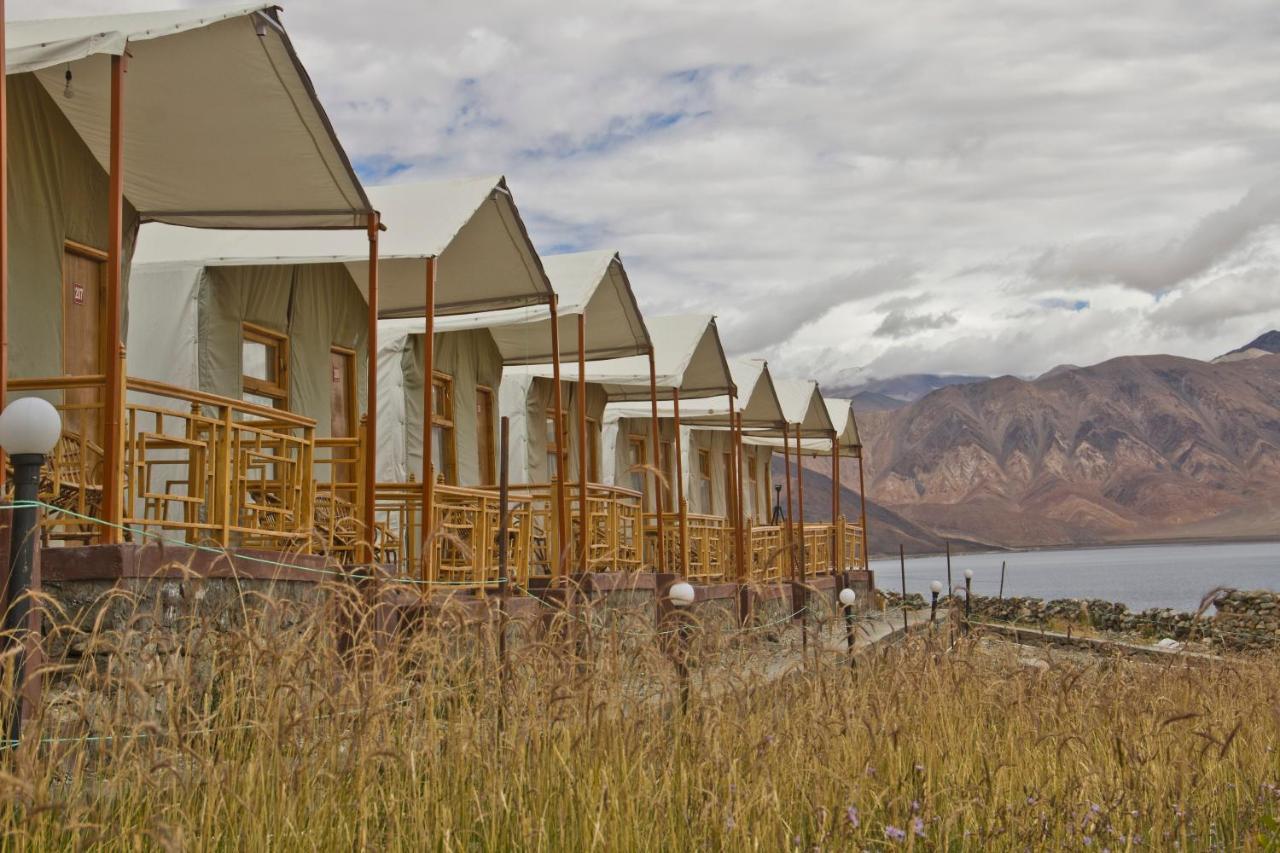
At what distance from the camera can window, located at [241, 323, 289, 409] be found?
12875mm

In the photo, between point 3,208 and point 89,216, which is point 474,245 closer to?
point 89,216

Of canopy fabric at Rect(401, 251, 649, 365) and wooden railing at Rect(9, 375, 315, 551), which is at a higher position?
canopy fabric at Rect(401, 251, 649, 365)

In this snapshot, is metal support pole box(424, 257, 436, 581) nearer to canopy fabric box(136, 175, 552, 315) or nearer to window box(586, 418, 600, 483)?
canopy fabric box(136, 175, 552, 315)

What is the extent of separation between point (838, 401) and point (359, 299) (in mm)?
15930

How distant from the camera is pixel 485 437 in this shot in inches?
696

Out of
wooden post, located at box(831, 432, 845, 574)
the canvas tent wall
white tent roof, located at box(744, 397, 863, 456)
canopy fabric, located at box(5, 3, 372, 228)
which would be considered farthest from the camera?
white tent roof, located at box(744, 397, 863, 456)

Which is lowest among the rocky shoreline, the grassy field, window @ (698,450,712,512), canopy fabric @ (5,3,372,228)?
the rocky shoreline

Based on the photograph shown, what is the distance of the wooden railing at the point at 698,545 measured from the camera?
1856cm

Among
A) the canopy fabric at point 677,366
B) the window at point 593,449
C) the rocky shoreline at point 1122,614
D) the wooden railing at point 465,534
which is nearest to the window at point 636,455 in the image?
the window at point 593,449

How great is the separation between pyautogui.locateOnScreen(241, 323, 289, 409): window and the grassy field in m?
6.20

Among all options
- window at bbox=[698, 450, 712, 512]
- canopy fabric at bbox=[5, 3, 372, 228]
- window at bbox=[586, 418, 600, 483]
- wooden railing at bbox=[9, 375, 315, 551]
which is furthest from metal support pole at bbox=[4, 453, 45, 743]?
window at bbox=[698, 450, 712, 512]

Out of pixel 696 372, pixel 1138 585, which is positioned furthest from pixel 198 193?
pixel 1138 585

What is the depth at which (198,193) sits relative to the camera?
1051cm

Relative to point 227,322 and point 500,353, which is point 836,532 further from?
point 227,322
